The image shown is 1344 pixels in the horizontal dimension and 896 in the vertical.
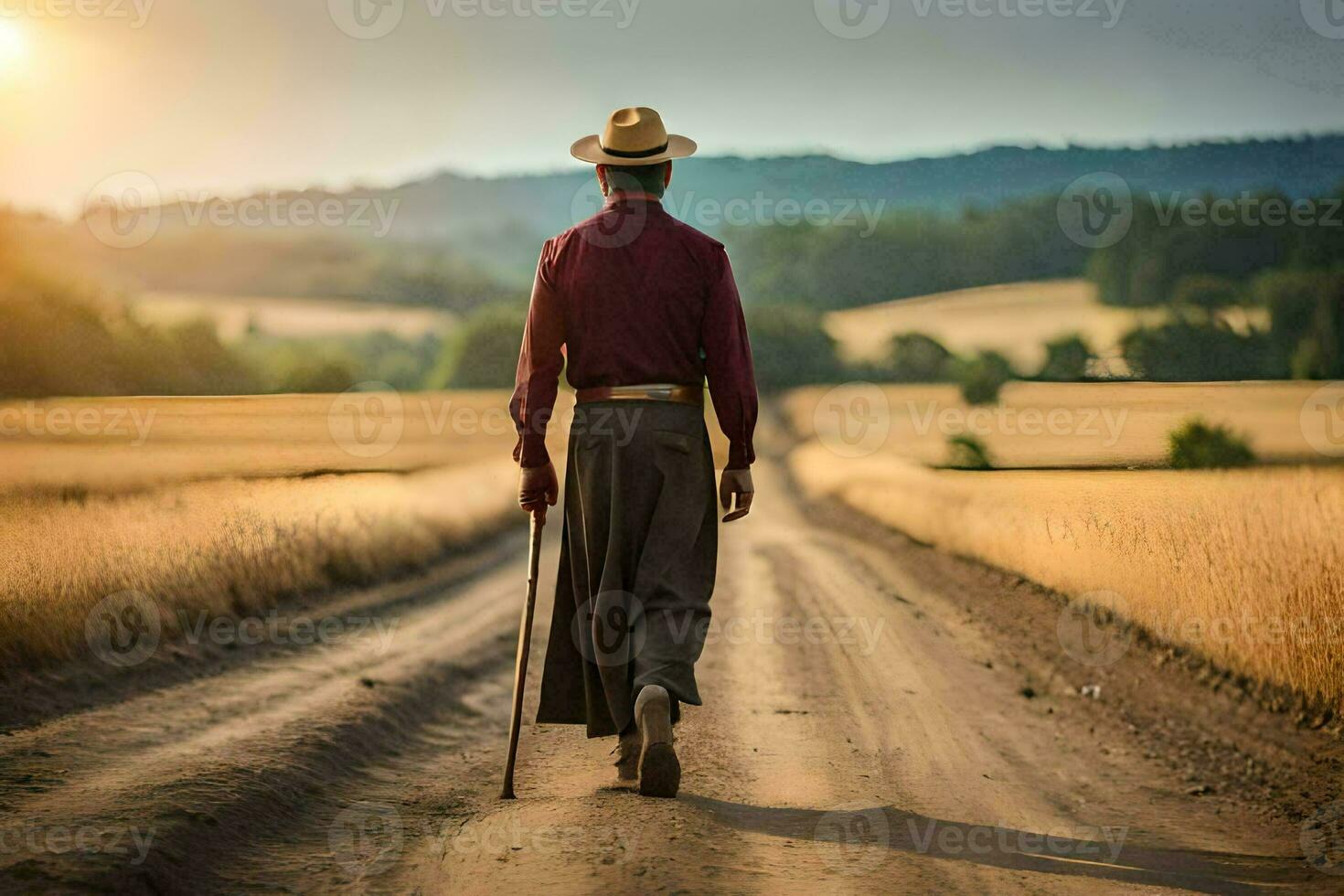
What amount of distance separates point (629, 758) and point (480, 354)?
3748 cm

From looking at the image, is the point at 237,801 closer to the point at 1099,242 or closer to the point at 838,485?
the point at 838,485

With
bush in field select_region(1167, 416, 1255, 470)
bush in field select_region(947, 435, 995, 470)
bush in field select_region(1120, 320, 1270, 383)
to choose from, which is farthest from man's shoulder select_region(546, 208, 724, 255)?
bush in field select_region(947, 435, 995, 470)

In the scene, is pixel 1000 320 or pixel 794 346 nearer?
pixel 1000 320

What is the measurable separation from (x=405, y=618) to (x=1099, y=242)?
94.4 ft

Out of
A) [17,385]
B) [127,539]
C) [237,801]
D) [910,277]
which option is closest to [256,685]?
[127,539]

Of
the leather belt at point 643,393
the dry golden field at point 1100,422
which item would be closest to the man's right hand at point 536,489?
the leather belt at point 643,393

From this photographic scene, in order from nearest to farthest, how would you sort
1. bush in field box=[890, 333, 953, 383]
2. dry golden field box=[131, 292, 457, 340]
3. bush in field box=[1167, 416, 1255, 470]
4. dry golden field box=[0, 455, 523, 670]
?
dry golden field box=[0, 455, 523, 670]
bush in field box=[1167, 416, 1255, 470]
dry golden field box=[131, 292, 457, 340]
bush in field box=[890, 333, 953, 383]

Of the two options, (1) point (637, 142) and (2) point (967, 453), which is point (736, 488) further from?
(2) point (967, 453)

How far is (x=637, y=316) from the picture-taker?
493 centimetres

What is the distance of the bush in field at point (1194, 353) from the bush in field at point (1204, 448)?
2.12 metres

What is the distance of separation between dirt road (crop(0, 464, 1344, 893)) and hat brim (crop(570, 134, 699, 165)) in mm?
2548

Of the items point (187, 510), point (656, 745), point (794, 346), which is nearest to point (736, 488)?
point (656, 745)

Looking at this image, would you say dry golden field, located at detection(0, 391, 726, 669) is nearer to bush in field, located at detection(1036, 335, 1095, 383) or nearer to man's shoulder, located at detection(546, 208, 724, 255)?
man's shoulder, located at detection(546, 208, 724, 255)

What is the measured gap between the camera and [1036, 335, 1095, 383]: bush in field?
73.5 ft
